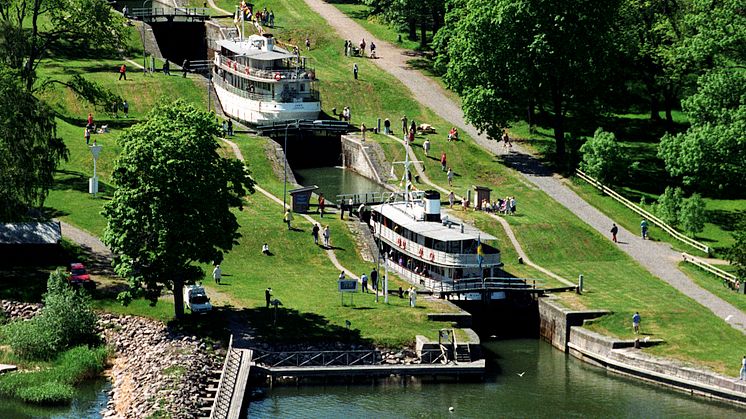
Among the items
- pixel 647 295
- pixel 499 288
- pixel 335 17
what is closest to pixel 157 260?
pixel 499 288

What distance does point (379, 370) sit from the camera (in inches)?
3917

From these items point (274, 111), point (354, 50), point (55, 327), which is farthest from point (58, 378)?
point (354, 50)

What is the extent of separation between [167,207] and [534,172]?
43.6 meters

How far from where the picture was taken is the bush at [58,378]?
9438 cm

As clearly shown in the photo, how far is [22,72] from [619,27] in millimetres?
51117

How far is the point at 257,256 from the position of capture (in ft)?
377

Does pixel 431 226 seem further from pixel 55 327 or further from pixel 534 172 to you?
pixel 55 327

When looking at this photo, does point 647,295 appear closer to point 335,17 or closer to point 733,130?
point 733,130

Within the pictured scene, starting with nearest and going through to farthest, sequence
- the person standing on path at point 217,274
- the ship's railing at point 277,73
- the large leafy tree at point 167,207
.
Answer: the large leafy tree at point 167,207 → the person standing on path at point 217,274 → the ship's railing at point 277,73

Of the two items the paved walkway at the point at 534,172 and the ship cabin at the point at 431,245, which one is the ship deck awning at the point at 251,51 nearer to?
the paved walkway at the point at 534,172

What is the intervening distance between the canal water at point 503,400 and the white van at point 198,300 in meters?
8.13

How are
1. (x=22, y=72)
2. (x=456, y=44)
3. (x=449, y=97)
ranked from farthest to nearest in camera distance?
(x=449, y=97)
(x=456, y=44)
(x=22, y=72)

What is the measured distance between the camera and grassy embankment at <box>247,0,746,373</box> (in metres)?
104

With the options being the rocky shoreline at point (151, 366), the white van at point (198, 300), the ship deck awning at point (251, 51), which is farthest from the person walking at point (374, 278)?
the ship deck awning at point (251, 51)
